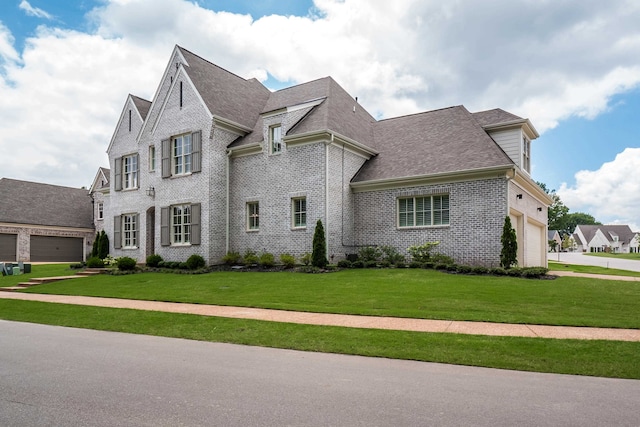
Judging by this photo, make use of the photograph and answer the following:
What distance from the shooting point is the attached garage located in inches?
831

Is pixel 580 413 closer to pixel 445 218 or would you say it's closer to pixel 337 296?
pixel 337 296

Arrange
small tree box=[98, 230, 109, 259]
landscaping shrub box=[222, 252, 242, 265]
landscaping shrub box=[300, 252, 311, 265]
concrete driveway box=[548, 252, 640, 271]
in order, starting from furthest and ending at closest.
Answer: small tree box=[98, 230, 109, 259] < concrete driveway box=[548, 252, 640, 271] < landscaping shrub box=[222, 252, 242, 265] < landscaping shrub box=[300, 252, 311, 265]

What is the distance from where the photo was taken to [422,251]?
18.3 meters

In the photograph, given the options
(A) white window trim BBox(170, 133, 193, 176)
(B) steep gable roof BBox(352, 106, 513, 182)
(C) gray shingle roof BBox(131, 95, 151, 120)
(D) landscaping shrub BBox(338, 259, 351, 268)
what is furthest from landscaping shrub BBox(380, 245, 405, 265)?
Result: (C) gray shingle roof BBox(131, 95, 151, 120)

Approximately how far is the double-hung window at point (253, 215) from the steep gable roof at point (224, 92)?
171 inches

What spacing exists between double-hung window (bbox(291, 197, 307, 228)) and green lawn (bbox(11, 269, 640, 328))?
10.4ft

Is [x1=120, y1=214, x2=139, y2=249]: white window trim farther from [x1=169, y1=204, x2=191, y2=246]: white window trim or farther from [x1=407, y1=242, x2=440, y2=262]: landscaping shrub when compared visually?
[x1=407, y1=242, x2=440, y2=262]: landscaping shrub

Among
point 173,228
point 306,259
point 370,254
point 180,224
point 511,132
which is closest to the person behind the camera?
point 306,259

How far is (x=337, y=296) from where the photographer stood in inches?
494

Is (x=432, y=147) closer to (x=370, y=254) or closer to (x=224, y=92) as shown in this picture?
(x=370, y=254)

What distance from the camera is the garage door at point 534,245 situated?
21.1 m

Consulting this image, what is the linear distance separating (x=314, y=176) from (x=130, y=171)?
45.0 ft

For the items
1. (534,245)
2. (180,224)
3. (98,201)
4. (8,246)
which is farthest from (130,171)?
(534,245)

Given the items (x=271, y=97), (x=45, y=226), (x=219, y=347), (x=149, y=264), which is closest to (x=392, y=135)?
(x=271, y=97)
